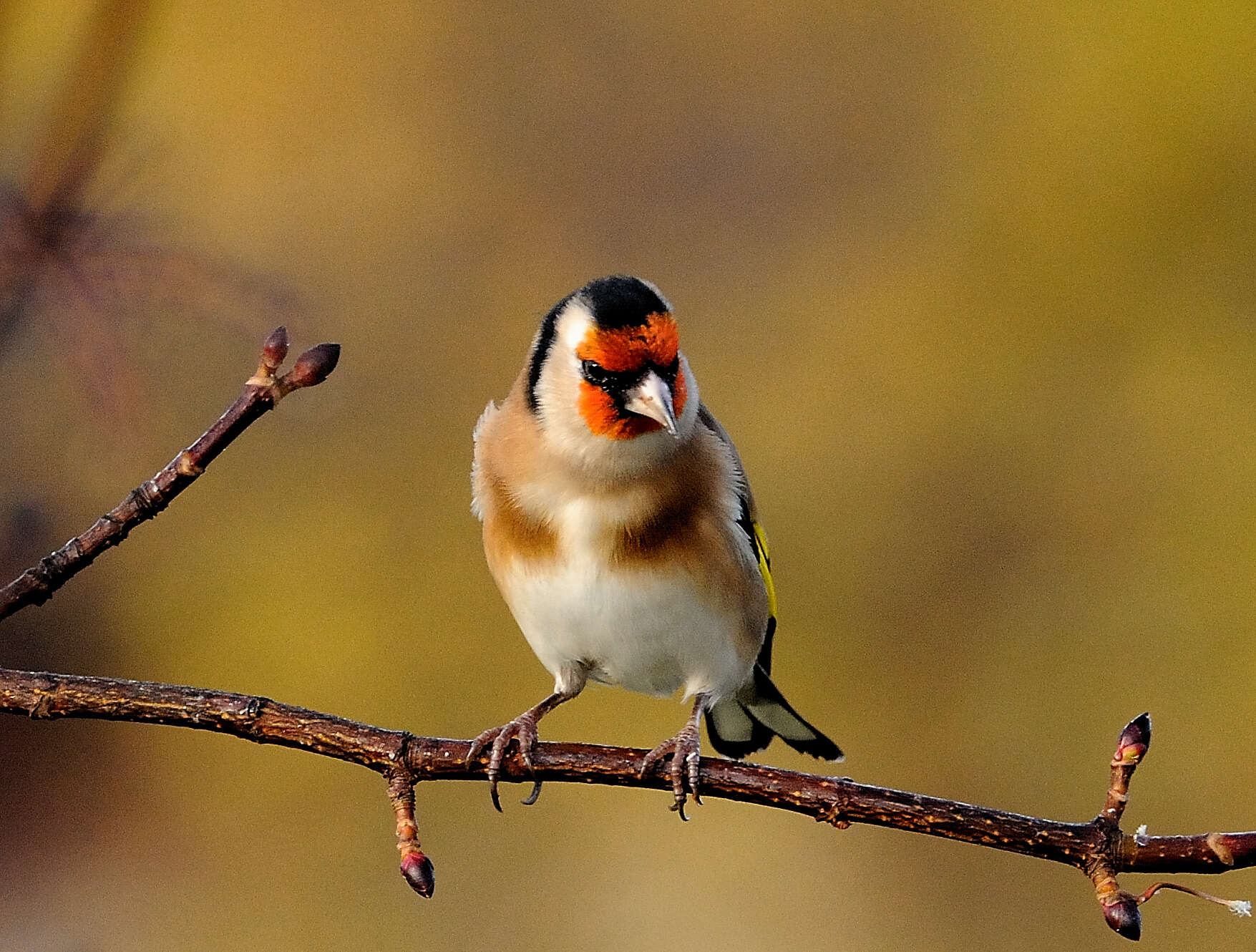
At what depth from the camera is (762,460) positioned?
500 centimetres

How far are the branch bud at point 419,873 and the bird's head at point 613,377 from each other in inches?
31.1

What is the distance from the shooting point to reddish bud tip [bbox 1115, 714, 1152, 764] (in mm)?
1812

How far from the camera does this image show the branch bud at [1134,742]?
5.95 ft

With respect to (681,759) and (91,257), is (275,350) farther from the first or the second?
(681,759)

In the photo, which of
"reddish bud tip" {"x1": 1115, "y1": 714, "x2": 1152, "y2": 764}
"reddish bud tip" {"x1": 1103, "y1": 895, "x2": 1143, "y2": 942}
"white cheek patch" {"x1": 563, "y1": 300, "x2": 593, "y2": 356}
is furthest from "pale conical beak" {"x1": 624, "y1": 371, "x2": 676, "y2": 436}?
"reddish bud tip" {"x1": 1103, "y1": 895, "x2": 1143, "y2": 942}

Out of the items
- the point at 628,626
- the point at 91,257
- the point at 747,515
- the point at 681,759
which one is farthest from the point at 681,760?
the point at 91,257

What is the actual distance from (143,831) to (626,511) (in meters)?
2.70

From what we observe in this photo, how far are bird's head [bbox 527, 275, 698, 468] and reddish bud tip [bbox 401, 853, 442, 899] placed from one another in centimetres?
79

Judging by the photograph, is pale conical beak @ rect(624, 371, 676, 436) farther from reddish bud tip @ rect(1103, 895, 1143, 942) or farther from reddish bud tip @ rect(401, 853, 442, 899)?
reddish bud tip @ rect(1103, 895, 1143, 942)

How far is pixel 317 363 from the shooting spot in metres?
1.56

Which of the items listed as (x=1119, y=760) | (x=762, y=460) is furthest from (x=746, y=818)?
(x=1119, y=760)

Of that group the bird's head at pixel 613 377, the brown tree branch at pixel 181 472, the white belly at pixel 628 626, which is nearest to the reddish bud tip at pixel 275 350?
the brown tree branch at pixel 181 472

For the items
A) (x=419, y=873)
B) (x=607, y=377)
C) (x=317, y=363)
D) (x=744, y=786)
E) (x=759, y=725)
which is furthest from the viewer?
(x=759, y=725)

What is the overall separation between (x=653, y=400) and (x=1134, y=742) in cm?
91
